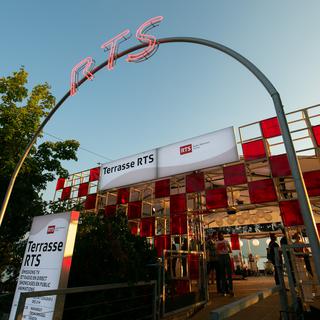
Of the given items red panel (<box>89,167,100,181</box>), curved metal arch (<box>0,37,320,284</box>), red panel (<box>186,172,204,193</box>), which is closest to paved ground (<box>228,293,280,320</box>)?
curved metal arch (<box>0,37,320,284</box>)

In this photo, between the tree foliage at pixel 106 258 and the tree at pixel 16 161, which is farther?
the tree at pixel 16 161

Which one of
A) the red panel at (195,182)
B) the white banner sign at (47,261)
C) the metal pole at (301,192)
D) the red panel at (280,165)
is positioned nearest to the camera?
the metal pole at (301,192)

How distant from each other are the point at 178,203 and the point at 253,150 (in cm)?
342

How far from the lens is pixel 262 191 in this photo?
8.27m

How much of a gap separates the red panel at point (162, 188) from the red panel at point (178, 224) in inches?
36.7

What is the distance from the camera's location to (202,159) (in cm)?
937

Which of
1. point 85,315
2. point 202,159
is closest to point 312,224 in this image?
point 85,315

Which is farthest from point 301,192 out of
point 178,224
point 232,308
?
point 178,224

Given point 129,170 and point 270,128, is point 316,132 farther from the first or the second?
point 129,170

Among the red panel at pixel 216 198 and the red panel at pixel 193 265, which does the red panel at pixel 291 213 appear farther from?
the red panel at pixel 193 265

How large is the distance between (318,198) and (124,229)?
5.63 meters

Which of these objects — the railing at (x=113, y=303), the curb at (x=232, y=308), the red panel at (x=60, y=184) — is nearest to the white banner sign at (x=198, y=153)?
the railing at (x=113, y=303)

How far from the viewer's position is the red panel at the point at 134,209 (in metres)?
11.4

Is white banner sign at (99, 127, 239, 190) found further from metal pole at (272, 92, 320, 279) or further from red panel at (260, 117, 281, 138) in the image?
metal pole at (272, 92, 320, 279)
